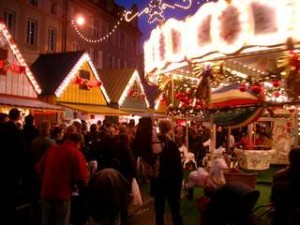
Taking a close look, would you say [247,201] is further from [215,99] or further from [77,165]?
[215,99]

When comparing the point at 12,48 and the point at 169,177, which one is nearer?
the point at 169,177

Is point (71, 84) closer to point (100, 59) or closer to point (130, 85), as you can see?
point (130, 85)

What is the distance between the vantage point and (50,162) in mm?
6320

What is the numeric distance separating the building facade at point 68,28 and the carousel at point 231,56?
437 inches

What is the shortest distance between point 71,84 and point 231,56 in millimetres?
15344

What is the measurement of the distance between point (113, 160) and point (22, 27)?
22698 mm

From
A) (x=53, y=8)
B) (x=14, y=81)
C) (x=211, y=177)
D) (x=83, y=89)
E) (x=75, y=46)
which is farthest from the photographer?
(x=75, y=46)

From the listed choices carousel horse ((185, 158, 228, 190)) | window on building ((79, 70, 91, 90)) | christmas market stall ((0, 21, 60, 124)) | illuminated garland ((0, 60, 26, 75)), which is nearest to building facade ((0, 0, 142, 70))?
window on building ((79, 70, 91, 90))

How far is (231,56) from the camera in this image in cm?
798

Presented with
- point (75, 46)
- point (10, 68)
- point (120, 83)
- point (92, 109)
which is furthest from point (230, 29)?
point (75, 46)

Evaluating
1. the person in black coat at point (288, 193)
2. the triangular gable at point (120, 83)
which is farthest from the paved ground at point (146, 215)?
the triangular gable at point (120, 83)

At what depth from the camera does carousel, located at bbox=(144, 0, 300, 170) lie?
6.49 metres

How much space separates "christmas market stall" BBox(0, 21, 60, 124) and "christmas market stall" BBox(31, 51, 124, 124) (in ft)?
7.73

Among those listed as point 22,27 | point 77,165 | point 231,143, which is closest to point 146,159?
point 77,165
